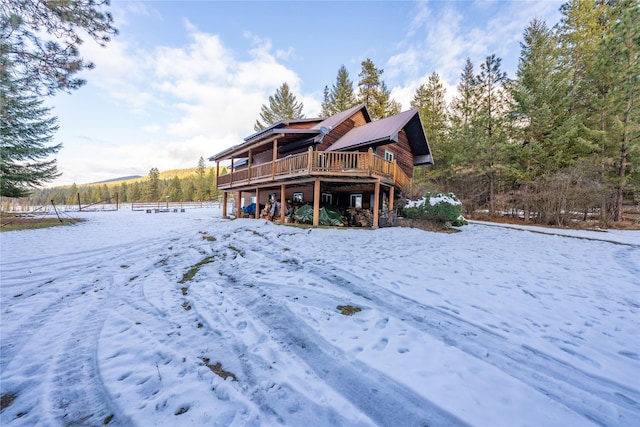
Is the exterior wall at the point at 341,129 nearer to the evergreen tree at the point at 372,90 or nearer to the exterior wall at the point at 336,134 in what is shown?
the exterior wall at the point at 336,134

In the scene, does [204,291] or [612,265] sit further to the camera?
[612,265]

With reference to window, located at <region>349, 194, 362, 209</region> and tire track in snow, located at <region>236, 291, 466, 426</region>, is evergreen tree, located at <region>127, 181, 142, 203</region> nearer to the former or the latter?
Result: window, located at <region>349, 194, 362, 209</region>

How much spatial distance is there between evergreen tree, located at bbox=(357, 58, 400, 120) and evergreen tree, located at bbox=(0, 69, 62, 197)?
28.9 meters

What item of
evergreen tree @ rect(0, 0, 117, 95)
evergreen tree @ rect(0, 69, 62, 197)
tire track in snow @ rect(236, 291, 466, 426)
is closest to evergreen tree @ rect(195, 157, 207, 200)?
evergreen tree @ rect(0, 69, 62, 197)

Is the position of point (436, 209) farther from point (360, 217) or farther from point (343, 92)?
point (343, 92)

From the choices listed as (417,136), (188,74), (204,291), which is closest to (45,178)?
(188,74)

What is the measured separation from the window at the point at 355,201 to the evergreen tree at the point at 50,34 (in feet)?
42.2

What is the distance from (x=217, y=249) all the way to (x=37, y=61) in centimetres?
583

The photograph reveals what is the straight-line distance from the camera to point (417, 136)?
17.6 metres

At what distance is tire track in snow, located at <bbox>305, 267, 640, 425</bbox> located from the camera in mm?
1951

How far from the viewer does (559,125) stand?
58.7 ft

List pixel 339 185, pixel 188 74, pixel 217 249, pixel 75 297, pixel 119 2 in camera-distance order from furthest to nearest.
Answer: pixel 188 74 < pixel 339 185 < pixel 217 249 < pixel 119 2 < pixel 75 297

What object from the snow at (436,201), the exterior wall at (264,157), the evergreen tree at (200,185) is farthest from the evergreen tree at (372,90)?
the evergreen tree at (200,185)

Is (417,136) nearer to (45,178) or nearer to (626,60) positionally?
(626,60)
